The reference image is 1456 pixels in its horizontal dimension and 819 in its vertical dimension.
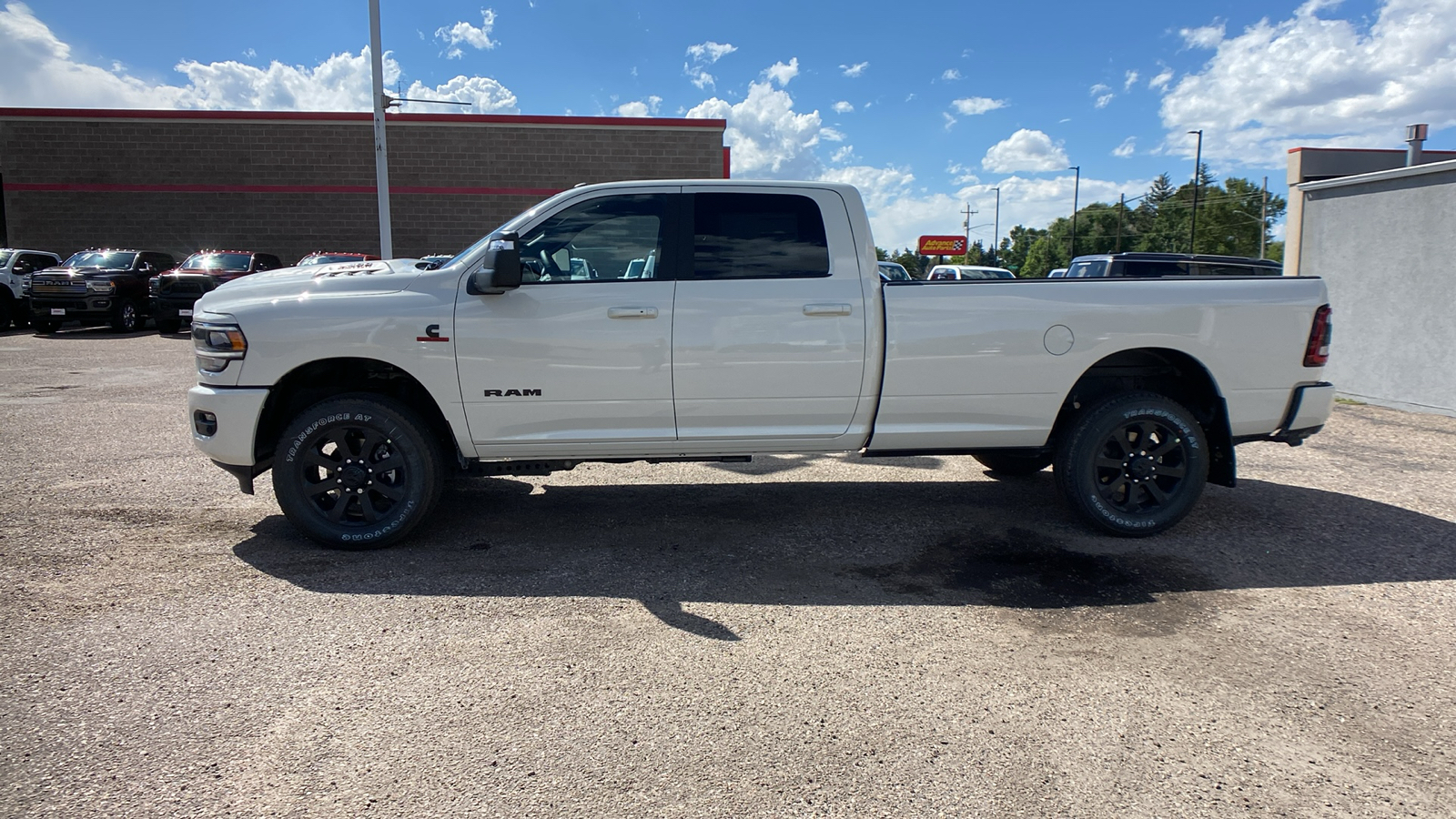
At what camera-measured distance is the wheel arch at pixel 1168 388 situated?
527 centimetres

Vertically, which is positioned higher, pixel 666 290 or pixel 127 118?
pixel 127 118

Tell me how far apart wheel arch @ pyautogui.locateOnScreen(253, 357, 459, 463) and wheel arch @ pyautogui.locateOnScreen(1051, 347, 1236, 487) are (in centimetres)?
368

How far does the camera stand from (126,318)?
20.3 metres

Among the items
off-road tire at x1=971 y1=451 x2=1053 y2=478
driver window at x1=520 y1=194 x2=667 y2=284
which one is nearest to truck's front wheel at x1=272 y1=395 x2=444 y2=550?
driver window at x1=520 y1=194 x2=667 y2=284

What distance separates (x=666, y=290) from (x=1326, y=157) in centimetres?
2545

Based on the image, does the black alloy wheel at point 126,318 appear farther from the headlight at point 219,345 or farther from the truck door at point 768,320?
the truck door at point 768,320

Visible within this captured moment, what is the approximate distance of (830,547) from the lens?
200 inches

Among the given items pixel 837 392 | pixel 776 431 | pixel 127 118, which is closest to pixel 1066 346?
pixel 837 392

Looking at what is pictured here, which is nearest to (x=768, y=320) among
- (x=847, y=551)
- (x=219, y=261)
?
(x=847, y=551)

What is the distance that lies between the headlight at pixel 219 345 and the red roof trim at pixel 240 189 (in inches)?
894

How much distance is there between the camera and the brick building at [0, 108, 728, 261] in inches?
1038

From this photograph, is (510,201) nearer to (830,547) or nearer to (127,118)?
(127,118)

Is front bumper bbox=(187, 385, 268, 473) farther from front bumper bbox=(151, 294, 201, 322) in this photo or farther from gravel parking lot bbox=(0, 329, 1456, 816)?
front bumper bbox=(151, 294, 201, 322)

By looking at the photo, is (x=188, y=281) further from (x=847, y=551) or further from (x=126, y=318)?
(x=847, y=551)
